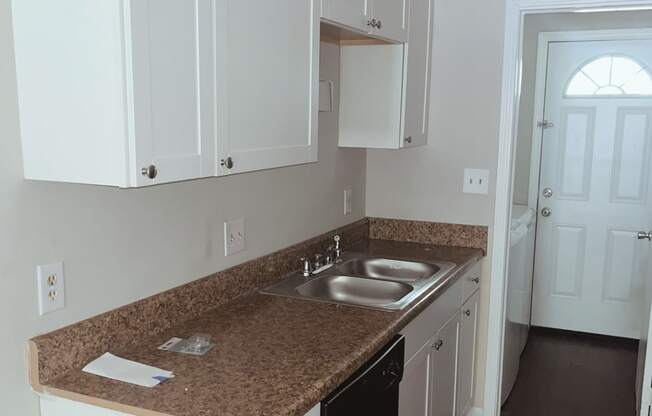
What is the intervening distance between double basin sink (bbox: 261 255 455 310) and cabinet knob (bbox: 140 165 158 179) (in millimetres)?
1017

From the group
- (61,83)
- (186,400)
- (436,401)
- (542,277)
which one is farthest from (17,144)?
(542,277)

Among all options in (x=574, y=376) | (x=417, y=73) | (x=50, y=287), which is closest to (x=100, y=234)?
(x=50, y=287)

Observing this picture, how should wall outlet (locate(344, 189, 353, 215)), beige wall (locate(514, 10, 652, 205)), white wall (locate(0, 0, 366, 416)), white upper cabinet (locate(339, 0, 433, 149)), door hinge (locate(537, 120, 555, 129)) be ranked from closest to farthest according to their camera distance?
1. white wall (locate(0, 0, 366, 416))
2. white upper cabinet (locate(339, 0, 433, 149))
3. wall outlet (locate(344, 189, 353, 215))
4. beige wall (locate(514, 10, 652, 205))
5. door hinge (locate(537, 120, 555, 129))

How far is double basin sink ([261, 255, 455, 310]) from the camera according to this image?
7.75ft

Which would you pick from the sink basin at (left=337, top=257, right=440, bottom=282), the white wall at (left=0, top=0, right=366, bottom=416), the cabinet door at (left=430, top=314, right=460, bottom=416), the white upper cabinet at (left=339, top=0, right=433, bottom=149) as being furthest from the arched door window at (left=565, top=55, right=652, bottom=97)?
the white wall at (left=0, top=0, right=366, bottom=416)

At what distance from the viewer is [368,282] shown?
2.63 m

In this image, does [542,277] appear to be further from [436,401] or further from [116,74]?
[116,74]

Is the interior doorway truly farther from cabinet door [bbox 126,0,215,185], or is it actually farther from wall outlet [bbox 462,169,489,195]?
cabinet door [bbox 126,0,215,185]

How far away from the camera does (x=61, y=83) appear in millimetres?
1365

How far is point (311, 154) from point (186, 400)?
35.5 inches

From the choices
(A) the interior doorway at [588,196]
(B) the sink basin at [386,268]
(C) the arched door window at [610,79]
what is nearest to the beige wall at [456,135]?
(B) the sink basin at [386,268]

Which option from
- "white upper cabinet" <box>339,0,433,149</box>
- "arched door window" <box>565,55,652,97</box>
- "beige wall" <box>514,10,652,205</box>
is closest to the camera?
"white upper cabinet" <box>339,0,433,149</box>

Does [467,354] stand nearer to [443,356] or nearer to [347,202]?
[443,356]

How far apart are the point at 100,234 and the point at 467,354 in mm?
1961
